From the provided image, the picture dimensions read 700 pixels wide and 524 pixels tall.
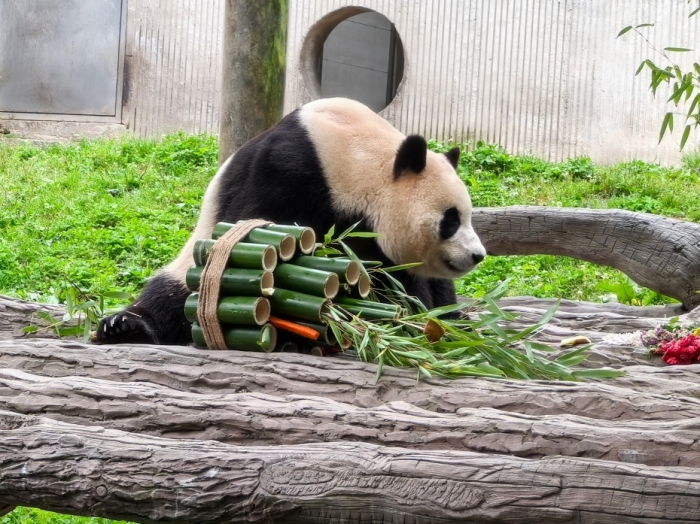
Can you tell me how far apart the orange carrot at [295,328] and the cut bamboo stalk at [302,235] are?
0.26 meters

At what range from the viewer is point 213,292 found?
2.59m

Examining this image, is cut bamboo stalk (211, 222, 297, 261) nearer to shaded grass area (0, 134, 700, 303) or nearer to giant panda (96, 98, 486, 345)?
giant panda (96, 98, 486, 345)

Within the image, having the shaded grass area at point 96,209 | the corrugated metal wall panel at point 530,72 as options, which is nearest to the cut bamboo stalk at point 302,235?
the shaded grass area at point 96,209

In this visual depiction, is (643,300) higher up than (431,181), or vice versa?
(431,181)

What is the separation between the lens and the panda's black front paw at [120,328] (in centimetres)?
294

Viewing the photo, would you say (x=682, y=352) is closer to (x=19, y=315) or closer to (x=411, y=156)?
(x=411, y=156)

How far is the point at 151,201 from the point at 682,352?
15.4ft

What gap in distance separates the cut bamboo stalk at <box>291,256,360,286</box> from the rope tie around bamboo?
0.22 metres

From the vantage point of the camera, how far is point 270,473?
1640mm

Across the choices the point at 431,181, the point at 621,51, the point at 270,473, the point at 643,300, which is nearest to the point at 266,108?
the point at 431,181

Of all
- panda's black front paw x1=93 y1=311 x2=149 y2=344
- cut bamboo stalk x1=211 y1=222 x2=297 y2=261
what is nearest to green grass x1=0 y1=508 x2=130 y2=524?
panda's black front paw x1=93 y1=311 x2=149 y2=344

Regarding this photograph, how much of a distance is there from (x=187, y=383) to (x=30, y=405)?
404mm

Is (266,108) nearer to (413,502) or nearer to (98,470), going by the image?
(98,470)

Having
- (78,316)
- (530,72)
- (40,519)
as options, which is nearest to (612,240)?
(78,316)
